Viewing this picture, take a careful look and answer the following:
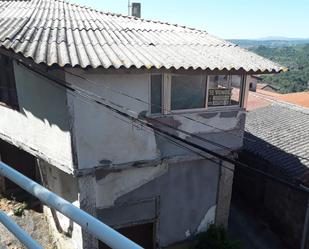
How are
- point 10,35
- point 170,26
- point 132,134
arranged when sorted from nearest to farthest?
1. point 10,35
2. point 132,134
3. point 170,26

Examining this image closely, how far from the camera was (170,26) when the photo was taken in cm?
1088

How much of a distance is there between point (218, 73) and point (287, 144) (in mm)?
7905

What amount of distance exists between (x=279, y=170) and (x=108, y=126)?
7.81 m

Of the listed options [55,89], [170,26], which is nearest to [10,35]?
[55,89]

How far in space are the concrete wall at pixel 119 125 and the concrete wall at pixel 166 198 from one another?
1.87 ft

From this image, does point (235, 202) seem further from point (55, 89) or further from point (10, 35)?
point (10, 35)

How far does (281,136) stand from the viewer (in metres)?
15.0

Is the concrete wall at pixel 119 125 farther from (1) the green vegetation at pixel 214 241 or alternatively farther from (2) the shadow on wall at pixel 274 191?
(2) the shadow on wall at pixel 274 191

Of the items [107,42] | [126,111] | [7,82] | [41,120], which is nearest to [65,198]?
[41,120]

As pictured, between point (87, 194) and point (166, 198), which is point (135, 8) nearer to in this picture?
point (166, 198)

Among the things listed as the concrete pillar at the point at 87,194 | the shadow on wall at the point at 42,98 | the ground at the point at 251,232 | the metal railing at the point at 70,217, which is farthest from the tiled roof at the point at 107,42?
the ground at the point at 251,232

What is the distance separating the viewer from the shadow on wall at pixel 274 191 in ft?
38.0

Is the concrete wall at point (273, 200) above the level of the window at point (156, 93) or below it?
below

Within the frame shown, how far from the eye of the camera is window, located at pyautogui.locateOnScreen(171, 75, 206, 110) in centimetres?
779
